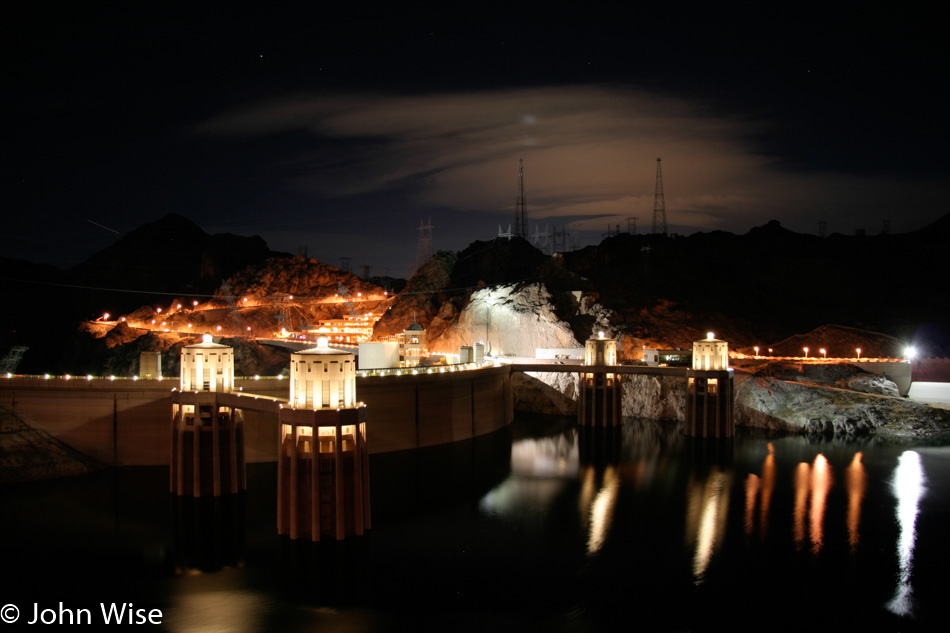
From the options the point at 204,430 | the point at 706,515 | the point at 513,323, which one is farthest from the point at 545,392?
the point at 204,430

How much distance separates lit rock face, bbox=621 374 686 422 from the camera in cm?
6844

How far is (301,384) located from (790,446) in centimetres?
4128

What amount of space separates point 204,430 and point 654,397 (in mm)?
45469

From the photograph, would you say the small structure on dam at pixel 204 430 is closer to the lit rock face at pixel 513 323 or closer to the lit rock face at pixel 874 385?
the lit rock face at pixel 513 323

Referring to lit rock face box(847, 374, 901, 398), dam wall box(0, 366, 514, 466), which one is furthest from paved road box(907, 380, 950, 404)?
dam wall box(0, 366, 514, 466)

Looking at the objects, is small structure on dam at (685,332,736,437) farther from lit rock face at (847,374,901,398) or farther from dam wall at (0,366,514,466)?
dam wall at (0,366,514,466)

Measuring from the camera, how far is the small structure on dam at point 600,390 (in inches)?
2562

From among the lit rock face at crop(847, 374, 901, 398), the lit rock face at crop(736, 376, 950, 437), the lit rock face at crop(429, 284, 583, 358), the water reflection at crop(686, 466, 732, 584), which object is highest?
the lit rock face at crop(429, 284, 583, 358)

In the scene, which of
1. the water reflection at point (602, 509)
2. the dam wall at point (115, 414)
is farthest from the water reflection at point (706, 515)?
the dam wall at point (115, 414)

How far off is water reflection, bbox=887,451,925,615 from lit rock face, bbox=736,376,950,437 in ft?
23.9

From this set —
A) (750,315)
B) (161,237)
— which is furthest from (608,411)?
(161,237)

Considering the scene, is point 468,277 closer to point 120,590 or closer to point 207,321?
point 207,321

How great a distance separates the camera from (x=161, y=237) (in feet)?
538

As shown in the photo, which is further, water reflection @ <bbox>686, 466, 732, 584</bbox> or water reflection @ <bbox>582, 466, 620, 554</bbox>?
water reflection @ <bbox>582, 466, 620, 554</bbox>
